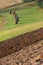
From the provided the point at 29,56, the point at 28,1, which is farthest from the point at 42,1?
the point at 29,56

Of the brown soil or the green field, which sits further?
the green field

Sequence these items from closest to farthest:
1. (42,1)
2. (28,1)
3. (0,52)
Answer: (0,52) < (42,1) < (28,1)

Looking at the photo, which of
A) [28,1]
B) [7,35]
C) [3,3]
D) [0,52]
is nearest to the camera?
[0,52]

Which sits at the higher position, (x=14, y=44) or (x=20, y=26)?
(x=20, y=26)

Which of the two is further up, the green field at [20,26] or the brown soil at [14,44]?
the green field at [20,26]

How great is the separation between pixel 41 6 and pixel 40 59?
4752 cm

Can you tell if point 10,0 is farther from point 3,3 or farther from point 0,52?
point 0,52

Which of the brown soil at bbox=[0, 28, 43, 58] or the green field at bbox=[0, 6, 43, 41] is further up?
the green field at bbox=[0, 6, 43, 41]

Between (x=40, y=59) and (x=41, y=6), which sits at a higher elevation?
→ (x=41, y=6)

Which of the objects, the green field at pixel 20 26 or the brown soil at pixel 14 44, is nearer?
the brown soil at pixel 14 44

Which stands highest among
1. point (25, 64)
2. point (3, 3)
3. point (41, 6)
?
point (3, 3)

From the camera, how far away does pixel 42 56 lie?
1039 centimetres

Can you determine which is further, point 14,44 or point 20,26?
point 20,26

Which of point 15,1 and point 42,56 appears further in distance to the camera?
point 15,1
